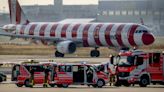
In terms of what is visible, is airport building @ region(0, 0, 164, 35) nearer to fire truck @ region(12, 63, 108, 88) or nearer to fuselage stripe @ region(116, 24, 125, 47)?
fuselage stripe @ region(116, 24, 125, 47)

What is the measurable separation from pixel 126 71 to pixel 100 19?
130 m

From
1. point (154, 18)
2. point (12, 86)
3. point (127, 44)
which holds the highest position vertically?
point (154, 18)

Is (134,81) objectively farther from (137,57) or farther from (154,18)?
(154,18)

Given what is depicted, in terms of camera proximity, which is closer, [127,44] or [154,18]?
[127,44]

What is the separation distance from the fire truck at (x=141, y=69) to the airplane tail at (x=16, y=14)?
47126 millimetres

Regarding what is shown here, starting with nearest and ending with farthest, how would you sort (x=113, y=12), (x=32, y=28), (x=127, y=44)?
(x=127, y=44), (x=32, y=28), (x=113, y=12)

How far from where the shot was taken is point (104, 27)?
81438 mm

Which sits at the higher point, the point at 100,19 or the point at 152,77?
the point at 100,19

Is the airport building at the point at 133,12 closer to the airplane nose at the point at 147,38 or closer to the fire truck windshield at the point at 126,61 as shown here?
the airplane nose at the point at 147,38

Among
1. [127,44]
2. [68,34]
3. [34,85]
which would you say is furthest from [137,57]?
[68,34]

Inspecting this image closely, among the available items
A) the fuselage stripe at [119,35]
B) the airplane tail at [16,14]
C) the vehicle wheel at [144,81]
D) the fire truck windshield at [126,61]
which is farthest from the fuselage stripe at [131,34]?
the vehicle wheel at [144,81]

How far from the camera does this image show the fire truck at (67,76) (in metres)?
44.8

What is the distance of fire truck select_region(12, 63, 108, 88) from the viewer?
44.8 meters

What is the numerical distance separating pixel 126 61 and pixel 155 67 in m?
1.92
